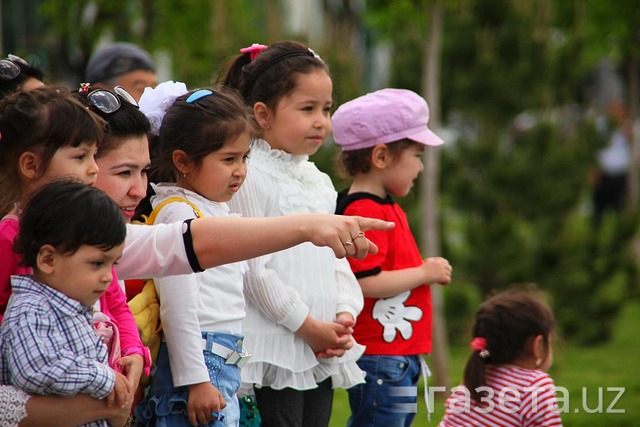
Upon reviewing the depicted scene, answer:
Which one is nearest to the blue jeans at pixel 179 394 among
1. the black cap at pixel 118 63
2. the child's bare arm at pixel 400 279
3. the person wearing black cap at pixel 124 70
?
the child's bare arm at pixel 400 279

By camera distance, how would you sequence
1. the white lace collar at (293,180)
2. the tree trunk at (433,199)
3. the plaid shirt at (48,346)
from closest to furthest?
1. the plaid shirt at (48,346)
2. the white lace collar at (293,180)
3. the tree trunk at (433,199)

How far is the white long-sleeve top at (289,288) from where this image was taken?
11.8ft

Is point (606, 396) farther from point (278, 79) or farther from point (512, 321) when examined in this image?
point (278, 79)

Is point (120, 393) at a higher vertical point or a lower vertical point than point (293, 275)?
lower

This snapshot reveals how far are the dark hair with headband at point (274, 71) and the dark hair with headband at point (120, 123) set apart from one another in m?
0.78

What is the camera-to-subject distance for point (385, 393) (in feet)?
13.1

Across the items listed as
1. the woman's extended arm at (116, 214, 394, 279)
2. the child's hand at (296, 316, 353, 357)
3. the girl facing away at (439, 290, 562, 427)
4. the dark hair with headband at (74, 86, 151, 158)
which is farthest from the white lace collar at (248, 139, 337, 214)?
the woman's extended arm at (116, 214, 394, 279)

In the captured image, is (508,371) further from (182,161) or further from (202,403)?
(182,161)

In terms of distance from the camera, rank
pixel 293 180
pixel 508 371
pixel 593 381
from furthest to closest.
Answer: pixel 593 381 → pixel 508 371 → pixel 293 180

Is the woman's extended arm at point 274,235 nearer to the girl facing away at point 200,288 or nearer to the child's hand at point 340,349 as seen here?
the girl facing away at point 200,288

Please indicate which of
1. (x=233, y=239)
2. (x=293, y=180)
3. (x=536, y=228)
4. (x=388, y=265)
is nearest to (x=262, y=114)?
(x=293, y=180)

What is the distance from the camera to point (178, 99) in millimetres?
3365

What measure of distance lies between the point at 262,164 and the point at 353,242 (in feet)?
4.24

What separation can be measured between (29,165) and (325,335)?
1308 millimetres
